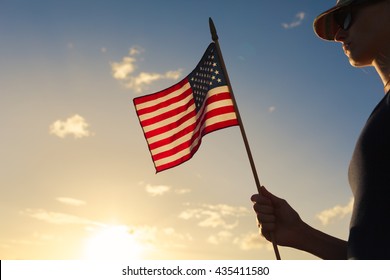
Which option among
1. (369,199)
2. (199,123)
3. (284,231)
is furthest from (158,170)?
(369,199)

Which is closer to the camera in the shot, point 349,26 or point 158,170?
→ point 349,26

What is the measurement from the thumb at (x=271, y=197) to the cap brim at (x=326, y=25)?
1.66 metres

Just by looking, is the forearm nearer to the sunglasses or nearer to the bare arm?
the bare arm

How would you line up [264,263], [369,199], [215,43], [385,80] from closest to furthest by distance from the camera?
[369,199], [385,80], [264,263], [215,43]

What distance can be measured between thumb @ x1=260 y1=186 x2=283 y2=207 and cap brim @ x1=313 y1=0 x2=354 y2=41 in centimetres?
166

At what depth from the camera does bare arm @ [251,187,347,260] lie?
11.9ft

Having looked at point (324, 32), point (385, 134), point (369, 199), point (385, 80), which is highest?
point (324, 32)

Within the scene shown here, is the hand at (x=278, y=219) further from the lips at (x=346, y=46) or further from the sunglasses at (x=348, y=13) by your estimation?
the sunglasses at (x=348, y=13)

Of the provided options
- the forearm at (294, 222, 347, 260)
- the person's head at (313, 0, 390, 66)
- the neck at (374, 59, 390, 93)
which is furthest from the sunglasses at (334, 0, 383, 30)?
the forearm at (294, 222, 347, 260)

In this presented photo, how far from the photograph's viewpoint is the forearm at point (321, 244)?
3.60 metres

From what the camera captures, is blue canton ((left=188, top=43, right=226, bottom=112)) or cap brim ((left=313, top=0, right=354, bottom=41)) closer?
cap brim ((left=313, top=0, right=354, bottom=41))

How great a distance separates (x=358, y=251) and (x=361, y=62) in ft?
5.37

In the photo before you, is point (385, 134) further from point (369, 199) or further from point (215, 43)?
point (215, 43)

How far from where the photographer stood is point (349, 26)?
354 cm
